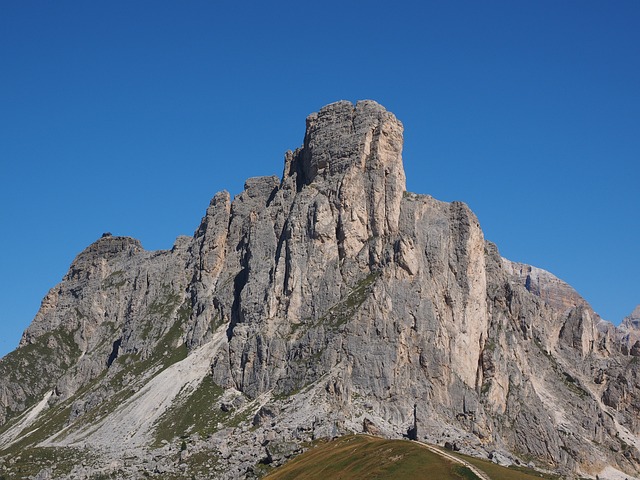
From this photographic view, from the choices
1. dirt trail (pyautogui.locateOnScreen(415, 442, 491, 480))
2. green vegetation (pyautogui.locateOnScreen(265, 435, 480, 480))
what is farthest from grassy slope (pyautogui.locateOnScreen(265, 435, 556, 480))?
dirt trail (pyautogui.locateOnScreen(415, 442, 491, 480))

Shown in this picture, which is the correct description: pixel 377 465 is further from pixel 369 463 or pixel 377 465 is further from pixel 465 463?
pixel 465 463

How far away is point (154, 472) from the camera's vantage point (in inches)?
7859

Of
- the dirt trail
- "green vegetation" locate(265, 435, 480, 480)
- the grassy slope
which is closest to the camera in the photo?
the dirt trail

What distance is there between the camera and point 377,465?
138 metres

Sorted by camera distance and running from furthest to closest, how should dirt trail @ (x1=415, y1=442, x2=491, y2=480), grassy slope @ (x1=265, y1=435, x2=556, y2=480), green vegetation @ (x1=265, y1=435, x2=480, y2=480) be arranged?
grassy slope @ (x1=265, y1=435, x2=556, y2=480) < green vegetation @ (x1=265, y1=435, x2=480, y2=480) < dirt trail @ (x1=415, y1=442, x2=491, y2=480)

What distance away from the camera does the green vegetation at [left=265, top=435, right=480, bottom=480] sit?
128m

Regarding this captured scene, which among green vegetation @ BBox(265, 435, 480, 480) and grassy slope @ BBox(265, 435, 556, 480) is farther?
grassy slope @ BBox(265, 435, 556, 480)

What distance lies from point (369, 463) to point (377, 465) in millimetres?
3545

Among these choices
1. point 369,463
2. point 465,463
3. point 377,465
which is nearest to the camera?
point 465,463

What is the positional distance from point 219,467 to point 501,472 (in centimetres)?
7693

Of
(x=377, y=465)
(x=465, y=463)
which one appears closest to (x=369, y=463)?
(x=377, y=465)

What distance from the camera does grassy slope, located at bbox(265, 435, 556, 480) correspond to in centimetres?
12800

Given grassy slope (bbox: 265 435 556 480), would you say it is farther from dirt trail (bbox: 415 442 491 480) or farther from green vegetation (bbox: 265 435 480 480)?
dirt trail (bbox: 415 442 491 480)

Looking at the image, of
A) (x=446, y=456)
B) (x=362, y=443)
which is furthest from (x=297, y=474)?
(x=446, y=456)
